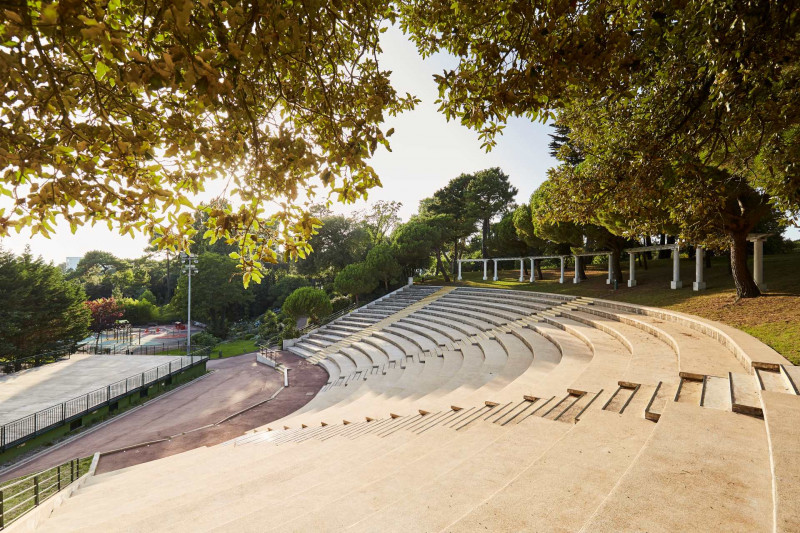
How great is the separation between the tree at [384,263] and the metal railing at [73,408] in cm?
1634

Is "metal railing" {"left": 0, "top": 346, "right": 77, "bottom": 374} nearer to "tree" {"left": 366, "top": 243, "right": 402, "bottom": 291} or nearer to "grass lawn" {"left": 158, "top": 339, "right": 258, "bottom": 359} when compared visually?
"grass lawn" {"left": 158, "top": 339, "right": 258, "bottom": 359}

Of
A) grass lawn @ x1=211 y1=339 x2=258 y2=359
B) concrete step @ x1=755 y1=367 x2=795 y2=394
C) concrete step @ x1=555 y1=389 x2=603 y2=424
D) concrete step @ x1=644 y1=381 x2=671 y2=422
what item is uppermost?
concrete step @ x1=755 y1=367 x2=795 y2=394

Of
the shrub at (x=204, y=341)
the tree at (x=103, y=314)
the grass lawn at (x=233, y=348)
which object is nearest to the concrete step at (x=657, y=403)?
the grass lawn at (x=233, y=348)

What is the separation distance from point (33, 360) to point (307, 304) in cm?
1525

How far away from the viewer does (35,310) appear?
69.3ft

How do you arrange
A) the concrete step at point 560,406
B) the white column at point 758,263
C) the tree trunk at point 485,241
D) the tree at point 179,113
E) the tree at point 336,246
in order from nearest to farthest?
the tree at point 179,113 → the concrete step at point 560,406 → the white column at point 758,263 → the tree at point 336,246 → the tree trunk at point 485,241

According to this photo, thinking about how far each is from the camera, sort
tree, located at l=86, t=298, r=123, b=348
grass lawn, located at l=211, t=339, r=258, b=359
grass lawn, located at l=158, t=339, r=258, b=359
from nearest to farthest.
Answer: grass lawn, located at l=158, t=339, r=258, b=359 < grass lawn, located at l=211, t=339, r=258, b=359 < tree, located at l=86, t=298, r=123, b=348

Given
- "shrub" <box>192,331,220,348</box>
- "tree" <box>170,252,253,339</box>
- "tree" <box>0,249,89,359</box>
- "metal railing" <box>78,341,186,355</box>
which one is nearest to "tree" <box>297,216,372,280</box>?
"tree" <box>170,252,253,339</box>

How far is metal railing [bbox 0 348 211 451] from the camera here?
9.64 m

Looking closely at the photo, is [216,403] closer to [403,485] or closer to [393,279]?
[403,485]

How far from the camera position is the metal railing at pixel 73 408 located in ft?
31.6

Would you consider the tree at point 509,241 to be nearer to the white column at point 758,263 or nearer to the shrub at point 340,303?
the shrub at point 340,303

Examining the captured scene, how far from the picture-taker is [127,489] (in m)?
5.33

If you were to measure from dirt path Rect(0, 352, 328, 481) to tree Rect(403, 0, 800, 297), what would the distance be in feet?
38.3
